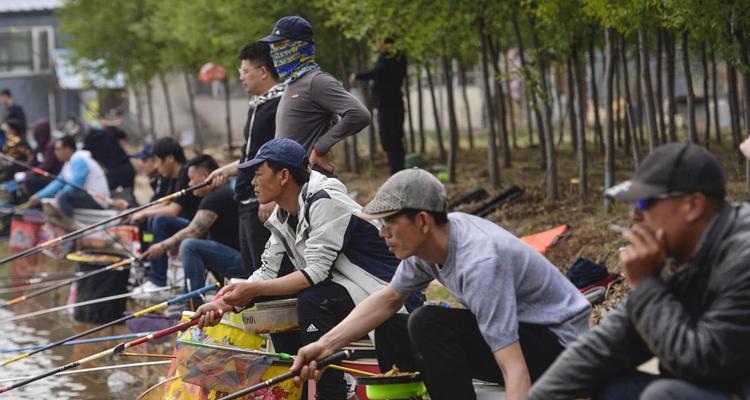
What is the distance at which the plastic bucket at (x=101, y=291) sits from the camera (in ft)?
36.3

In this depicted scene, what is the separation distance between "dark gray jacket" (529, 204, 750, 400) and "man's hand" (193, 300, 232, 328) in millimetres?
2709

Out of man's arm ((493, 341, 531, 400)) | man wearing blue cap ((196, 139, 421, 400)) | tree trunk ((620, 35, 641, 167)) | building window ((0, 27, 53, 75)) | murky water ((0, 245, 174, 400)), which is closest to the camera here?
man's arm ((493, 341, 531, 400))

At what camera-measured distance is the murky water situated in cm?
880

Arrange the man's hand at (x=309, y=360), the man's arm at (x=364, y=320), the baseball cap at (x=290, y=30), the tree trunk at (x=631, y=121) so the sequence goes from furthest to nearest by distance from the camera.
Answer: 1. the tree trunk at (x=631, y=121)
2. the baseball cap at (x=290, y=30)
3. the man's arm at (x=364, y=320)
4. the man's hand at (x=309, y=360)

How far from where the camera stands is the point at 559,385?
14.5ft

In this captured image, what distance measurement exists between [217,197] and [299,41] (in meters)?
2.43

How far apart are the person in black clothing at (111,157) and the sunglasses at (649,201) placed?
12.6 metres

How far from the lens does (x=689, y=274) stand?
414cm

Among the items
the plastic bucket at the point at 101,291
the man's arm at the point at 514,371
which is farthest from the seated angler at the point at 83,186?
the man's arm at the point at 514,371

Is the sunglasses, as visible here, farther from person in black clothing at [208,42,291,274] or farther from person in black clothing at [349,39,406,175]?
person in black clothing at [349,39,406,175]

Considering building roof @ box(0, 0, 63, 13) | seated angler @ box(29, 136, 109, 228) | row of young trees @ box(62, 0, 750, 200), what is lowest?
seated angler @ box(29, 136, 109, 228)

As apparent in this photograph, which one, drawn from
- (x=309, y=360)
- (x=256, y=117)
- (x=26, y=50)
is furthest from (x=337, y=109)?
(x=26, y=50)

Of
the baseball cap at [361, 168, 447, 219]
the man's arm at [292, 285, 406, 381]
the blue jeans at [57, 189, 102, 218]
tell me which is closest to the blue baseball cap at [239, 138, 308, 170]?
the man's arm at [292, 285, 406, 381]

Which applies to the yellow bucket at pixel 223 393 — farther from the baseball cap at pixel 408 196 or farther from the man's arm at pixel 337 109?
the baseball cap at pixel 408 196
